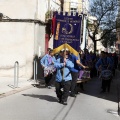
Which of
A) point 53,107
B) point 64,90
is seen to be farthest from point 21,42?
point 53,107

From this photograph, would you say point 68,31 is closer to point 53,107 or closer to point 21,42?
point 53,107

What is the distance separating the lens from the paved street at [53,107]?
31.1 ft

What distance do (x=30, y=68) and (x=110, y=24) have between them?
23671mm

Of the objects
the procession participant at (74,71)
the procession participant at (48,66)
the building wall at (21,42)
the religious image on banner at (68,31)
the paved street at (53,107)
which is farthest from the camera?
the building wall at (21,42)

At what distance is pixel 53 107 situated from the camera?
35.7 feet

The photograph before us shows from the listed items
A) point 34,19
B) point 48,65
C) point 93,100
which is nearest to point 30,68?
point 34,19

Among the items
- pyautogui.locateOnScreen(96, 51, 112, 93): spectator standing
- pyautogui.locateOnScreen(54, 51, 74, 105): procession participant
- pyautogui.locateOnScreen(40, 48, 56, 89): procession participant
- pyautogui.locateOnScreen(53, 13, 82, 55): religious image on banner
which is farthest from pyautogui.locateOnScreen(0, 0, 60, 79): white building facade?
pyautogui.locateOnScreen(54, 51, 74, 105): procession participant

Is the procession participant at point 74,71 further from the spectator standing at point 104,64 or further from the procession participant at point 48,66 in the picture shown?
the procession participant at point 48,66

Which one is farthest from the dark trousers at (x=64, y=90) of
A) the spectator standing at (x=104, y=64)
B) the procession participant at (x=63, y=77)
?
the spectator standing at (x=104, y=64)

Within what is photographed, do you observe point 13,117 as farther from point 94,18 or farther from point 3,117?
point 94,18

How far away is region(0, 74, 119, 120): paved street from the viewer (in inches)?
373

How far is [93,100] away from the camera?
507 inches

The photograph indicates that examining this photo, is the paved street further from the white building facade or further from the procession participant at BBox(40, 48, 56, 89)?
the white building facade

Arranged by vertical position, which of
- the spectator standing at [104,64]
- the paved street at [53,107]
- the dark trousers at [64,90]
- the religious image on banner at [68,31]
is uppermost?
the religious image on banner at [68,31]
